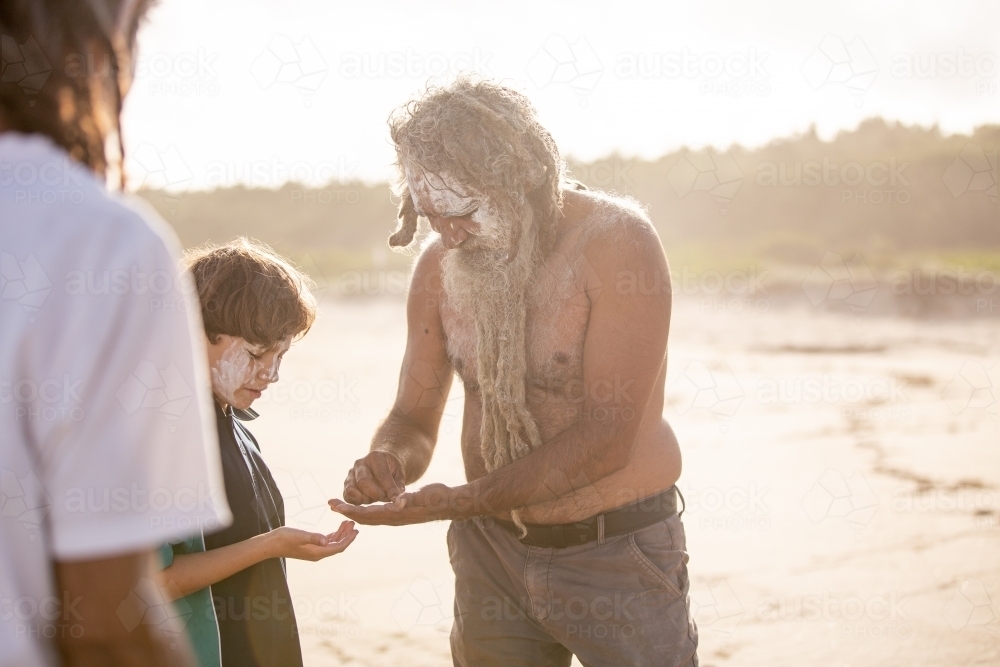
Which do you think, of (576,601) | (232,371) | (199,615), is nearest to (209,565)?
(199,615)

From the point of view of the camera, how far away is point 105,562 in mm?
829

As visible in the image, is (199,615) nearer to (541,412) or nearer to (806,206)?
(541,412)

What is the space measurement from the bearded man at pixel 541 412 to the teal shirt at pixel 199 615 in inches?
18.1

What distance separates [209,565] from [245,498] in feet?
0.83

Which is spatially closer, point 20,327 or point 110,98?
point 20,327

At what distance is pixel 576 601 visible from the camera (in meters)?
2.36

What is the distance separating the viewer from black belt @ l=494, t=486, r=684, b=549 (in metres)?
2.38

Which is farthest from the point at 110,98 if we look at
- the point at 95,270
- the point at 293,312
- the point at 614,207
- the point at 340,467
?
the point at 340,467

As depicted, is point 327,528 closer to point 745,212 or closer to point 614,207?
point 614,207

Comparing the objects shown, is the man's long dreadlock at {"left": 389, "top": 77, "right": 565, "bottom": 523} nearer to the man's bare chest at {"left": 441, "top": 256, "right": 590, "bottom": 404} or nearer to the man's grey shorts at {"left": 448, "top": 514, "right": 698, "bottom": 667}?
the man's bare chest at {"left": 441, "top": 256, "right": 590, "bottom": 404}

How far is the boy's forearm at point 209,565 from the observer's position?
189 centimetres

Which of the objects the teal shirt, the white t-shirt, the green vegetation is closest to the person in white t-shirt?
the white t-shirt

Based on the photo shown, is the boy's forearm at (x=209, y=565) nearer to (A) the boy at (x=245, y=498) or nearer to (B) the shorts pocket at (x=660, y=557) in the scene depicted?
(A) the boy at (x=245, y=498)

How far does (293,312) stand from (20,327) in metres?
1.57
